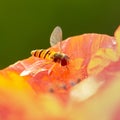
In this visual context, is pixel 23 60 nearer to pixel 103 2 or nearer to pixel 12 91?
pixel 12 91

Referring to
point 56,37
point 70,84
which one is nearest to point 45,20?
point 56,37

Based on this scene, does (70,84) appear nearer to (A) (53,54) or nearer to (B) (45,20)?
(A) (53,54)

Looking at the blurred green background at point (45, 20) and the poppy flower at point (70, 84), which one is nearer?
the poppy flower at point (70, 84)

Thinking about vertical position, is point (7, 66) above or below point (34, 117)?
above

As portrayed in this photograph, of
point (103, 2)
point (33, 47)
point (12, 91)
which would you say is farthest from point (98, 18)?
point (12, 91)

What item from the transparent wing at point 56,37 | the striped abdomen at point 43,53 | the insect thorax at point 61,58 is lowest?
the insect thorax at point 61,58
